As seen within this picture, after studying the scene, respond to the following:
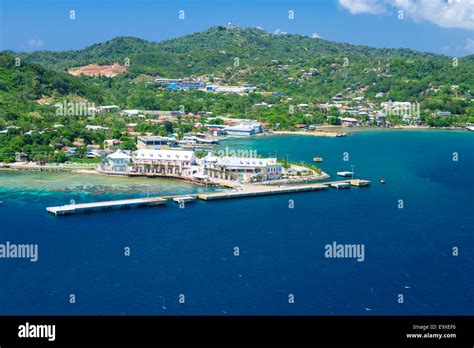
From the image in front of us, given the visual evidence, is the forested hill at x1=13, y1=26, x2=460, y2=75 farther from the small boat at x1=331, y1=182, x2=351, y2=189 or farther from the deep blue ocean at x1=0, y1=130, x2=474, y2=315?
the deep blue ocean at x1=0, y1=130, x2=474, y2=315

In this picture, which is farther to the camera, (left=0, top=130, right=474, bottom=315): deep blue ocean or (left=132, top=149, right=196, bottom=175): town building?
(left=132, top=149, right=196, bottom=175): town building

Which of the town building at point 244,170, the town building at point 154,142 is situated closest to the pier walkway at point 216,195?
the town building at point 244,170

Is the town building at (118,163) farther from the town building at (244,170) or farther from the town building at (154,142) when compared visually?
the town building at (154,142)

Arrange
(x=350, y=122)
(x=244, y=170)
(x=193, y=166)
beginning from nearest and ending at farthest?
1. (x=244, y=170)
2. (x=193, y=166)
3. (x=350, y=122)

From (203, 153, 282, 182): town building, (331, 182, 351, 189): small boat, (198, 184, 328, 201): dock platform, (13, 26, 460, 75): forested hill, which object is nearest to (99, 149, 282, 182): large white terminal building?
(203, 153, 282, 182): town building

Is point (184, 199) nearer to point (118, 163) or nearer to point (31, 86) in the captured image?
point (118, 163)

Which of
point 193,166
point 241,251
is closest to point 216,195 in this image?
point 193,166
